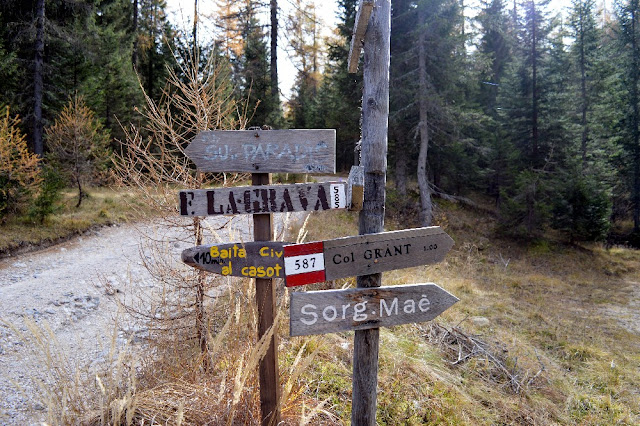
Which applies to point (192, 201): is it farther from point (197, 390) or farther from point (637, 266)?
point (637, 266)

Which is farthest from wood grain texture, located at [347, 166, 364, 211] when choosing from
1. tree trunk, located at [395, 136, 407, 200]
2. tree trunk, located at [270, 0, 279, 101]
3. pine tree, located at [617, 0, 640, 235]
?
pine tree, located at [617, 0, 640, 235]

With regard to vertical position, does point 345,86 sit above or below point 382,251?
above

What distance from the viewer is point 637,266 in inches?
582

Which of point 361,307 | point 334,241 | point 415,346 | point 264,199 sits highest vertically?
point 264,199

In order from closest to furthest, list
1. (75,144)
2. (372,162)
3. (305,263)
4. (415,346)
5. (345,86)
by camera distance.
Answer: (305,263) < (372,162) < (415,346) < (75,144) < (345,86)

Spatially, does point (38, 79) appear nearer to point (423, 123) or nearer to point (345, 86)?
point (345, 86)

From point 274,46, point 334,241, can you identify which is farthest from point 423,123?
point 334,241

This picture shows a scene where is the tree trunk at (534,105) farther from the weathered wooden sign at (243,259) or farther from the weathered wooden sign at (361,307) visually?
the weathered wooden sign at (243,259)

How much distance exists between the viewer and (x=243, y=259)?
2443mm

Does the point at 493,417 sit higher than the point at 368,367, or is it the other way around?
the point at 368,367

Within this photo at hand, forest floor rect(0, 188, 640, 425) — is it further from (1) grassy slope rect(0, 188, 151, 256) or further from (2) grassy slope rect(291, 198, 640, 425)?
(1) grassy slope rect(0, 188, 151, 256)

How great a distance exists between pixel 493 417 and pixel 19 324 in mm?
5604

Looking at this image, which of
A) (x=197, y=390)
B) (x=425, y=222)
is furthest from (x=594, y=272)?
(x=197, y=390)

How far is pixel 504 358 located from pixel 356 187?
13.8ft
